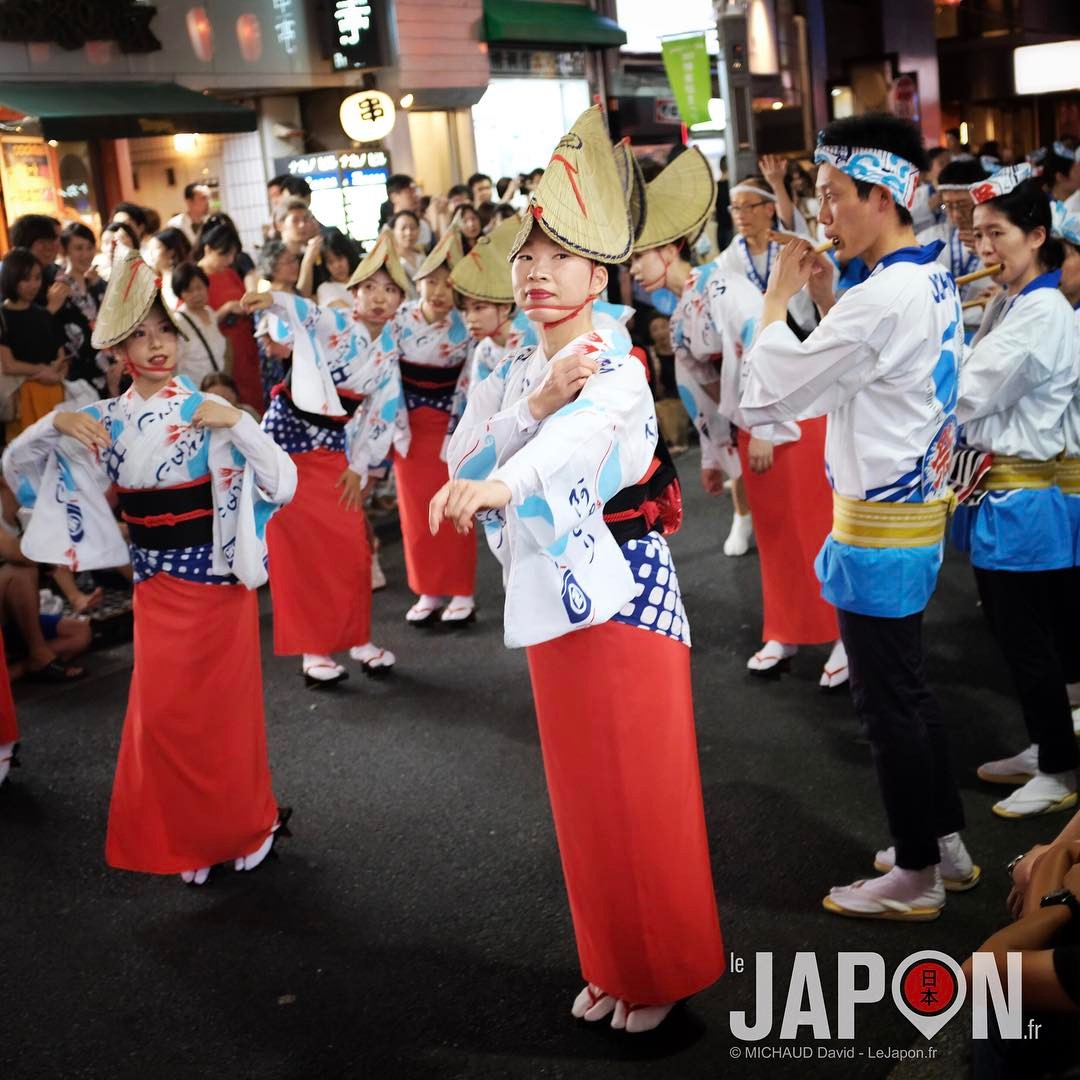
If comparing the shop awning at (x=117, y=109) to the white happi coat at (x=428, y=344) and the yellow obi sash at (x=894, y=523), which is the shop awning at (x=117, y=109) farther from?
the yellow obi sash at (x=894, y=523)

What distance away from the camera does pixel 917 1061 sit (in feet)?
8.92

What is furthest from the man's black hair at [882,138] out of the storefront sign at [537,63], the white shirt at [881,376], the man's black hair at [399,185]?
the storefront sign at [537,63]

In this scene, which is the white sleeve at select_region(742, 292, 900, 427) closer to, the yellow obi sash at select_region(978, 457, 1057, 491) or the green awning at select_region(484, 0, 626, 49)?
the yellow obi sash at select_region(978, 457, 1057, 491)

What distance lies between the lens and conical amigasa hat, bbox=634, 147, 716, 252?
4496 mm

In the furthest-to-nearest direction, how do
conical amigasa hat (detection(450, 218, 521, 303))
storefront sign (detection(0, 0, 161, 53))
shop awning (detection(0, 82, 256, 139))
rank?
storefront sign (detection(0, 0, 161, 53)) → shop awning (detection(0, 82, 256, 139)) → conical amigasa hat (detection(450, 218, 521, 303))

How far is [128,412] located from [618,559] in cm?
172

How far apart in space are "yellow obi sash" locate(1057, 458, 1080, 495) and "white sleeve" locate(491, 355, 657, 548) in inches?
Answer: 70.4

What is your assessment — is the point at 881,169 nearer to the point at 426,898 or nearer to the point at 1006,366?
the point at 1006,366

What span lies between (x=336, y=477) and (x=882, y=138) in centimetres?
296

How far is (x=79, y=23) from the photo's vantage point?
10945 mm

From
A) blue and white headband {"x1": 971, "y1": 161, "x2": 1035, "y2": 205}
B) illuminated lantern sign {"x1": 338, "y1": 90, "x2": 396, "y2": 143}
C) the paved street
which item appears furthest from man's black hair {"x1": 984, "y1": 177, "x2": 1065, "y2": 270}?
illuminated lantern sign {"x1": 338, "y1": 90, "x2": 396, "y2": 143}

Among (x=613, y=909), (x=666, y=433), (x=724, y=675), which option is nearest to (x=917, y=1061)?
(x=613, y=909)

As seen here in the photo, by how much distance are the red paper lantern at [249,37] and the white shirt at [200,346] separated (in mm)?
6466

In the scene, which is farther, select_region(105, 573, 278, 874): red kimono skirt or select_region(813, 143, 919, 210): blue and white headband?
select_region(105, 573, 278, 874): red kimono skirt
